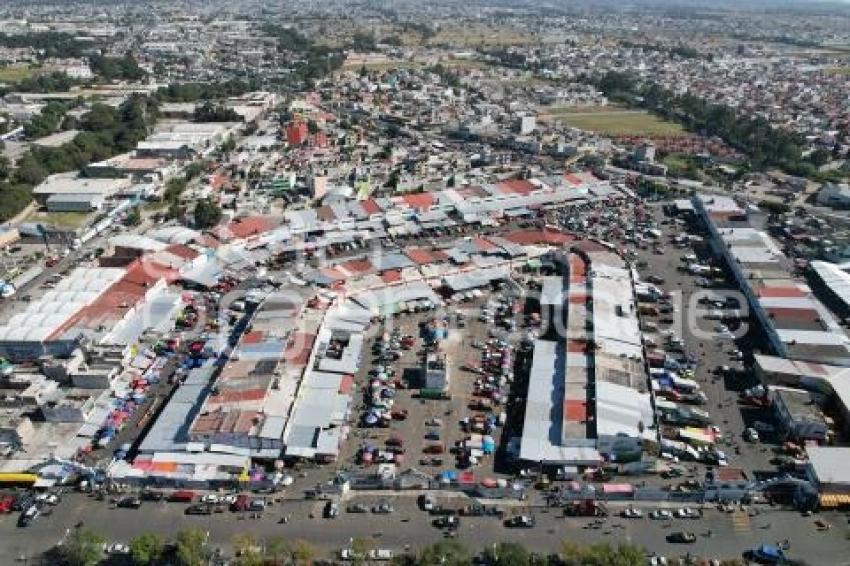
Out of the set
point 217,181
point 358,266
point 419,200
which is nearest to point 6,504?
point 358,266

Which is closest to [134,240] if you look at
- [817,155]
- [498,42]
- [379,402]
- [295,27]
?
[379,402]

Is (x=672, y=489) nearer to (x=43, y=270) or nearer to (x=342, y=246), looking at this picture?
(x=342, y=246)

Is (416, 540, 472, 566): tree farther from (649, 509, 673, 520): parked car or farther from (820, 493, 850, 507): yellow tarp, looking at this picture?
(820, 493, 850, 507): yellow tarp

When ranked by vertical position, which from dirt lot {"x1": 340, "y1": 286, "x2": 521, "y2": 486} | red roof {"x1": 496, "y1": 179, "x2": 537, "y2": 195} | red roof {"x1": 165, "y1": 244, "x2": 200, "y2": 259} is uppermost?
red roof {"x1": 496, "y1": 179, "x2": 537, "y2": 195}

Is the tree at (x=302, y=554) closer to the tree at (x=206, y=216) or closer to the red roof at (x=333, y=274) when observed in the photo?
the red roof at (x=333, y=274)

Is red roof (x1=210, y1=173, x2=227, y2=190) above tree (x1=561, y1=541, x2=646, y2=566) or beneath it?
beneath

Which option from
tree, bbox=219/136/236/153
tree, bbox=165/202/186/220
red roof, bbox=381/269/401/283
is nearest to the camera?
red roof, bbox=381/269/401/283

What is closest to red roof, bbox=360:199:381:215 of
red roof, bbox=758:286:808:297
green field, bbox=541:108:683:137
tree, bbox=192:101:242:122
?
red roof, bbox=758:286:808:297
